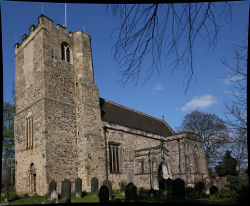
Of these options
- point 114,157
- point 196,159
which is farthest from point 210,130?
point 114,157

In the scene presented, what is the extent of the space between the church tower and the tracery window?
1.39 meters

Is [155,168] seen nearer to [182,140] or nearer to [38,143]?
[182,140]

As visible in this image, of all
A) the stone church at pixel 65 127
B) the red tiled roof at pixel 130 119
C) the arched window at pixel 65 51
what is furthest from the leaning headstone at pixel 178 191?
the arched window at pixel 65 51

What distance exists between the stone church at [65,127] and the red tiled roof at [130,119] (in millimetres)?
469

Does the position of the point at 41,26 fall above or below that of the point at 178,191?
above

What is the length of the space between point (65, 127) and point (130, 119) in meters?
9.61

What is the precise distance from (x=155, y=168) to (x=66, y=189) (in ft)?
34.5

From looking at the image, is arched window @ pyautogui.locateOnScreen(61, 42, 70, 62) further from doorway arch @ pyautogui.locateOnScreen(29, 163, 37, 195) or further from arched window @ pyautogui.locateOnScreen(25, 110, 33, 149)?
doorway arch @ pyautogui.locateOnScreen(29, 163, 37, 195)

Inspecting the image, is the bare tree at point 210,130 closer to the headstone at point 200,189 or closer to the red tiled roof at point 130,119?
the red tiled roof at point 130,119

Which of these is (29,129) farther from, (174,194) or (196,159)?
(196,159)

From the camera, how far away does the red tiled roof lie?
81.5 feet

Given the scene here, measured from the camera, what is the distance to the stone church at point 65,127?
18531mm

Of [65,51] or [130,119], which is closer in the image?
[65,51]

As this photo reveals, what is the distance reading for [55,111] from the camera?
1936cm
